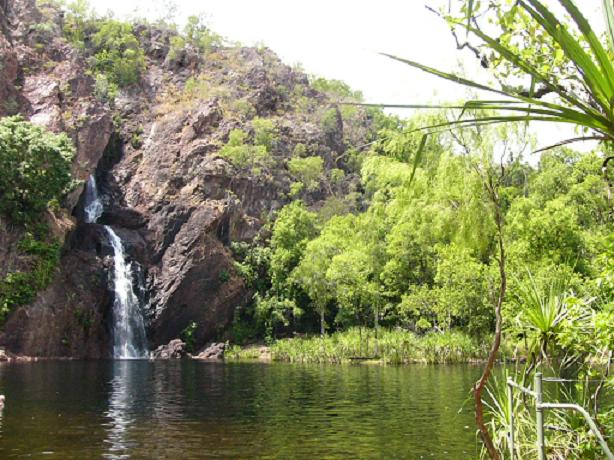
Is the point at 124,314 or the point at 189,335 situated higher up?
the point at 124,314

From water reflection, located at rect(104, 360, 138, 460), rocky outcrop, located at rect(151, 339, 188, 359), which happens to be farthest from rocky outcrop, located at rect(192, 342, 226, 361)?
water reflection, located at rect(104, 360, 138, 460)

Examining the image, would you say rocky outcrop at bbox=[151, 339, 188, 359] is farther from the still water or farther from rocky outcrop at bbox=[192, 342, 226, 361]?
the still water

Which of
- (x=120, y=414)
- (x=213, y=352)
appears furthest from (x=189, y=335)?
(x=120, y=414)

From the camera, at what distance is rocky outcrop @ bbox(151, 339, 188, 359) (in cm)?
4744

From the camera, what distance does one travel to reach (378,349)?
39.8m

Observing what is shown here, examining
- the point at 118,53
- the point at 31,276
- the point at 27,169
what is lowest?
the point at 31,276

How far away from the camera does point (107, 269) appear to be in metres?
47.8

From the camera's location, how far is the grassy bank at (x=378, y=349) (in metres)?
36.6

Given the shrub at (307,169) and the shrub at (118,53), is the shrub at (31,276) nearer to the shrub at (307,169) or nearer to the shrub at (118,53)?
the shrub at (307,169)

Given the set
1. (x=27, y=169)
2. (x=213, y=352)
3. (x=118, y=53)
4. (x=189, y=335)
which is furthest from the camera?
(x=118, y=53)

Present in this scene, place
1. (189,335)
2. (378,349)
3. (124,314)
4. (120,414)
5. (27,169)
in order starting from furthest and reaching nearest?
(189,335) < (124,314) < (27,169) < (378,349) < (120,414)

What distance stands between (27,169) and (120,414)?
29.6 m

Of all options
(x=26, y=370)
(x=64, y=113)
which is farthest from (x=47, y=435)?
(x=64, y=113)

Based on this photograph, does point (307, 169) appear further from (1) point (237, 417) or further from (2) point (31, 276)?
(1) point (237, 417)
